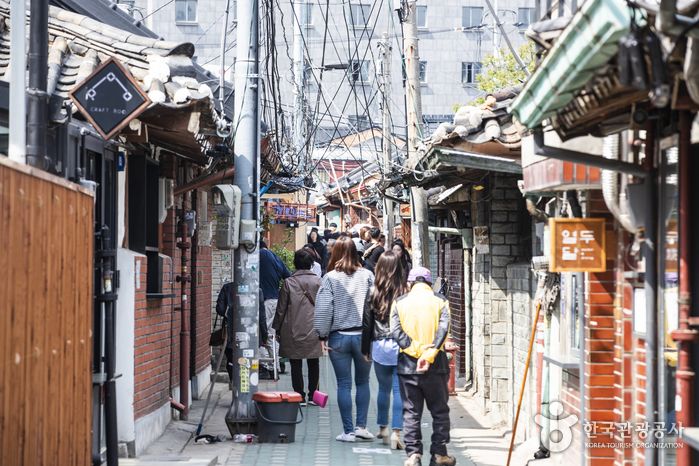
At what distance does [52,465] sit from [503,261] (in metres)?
7.92

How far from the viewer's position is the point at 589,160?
6285mm

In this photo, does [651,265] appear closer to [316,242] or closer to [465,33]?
[316,242]

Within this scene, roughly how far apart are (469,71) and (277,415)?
160 feet

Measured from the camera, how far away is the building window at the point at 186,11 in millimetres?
55384

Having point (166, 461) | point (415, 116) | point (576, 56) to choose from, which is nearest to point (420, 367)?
point (166, 461)

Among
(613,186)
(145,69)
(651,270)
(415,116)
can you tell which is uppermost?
(415,116)

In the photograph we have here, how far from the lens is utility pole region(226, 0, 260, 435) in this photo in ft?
39.9

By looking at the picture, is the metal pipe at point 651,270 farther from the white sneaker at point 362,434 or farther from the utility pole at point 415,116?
the utility pole at point 415,116

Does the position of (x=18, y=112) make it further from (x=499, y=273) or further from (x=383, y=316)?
(x=499, y=273)

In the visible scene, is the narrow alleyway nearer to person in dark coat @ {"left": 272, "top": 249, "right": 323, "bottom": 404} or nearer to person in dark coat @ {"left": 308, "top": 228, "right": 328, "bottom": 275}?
person in dark coat @ {"left": 272, "top": 249, "right": 323, "bottom": 404}

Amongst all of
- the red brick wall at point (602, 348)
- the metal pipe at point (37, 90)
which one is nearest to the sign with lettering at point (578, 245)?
the red brick wall at point (602, 348)

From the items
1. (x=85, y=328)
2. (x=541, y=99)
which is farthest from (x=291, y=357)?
(x=541, y=99)

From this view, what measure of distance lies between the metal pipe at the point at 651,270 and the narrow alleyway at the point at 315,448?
4647 millimetres

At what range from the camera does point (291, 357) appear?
14.0m
